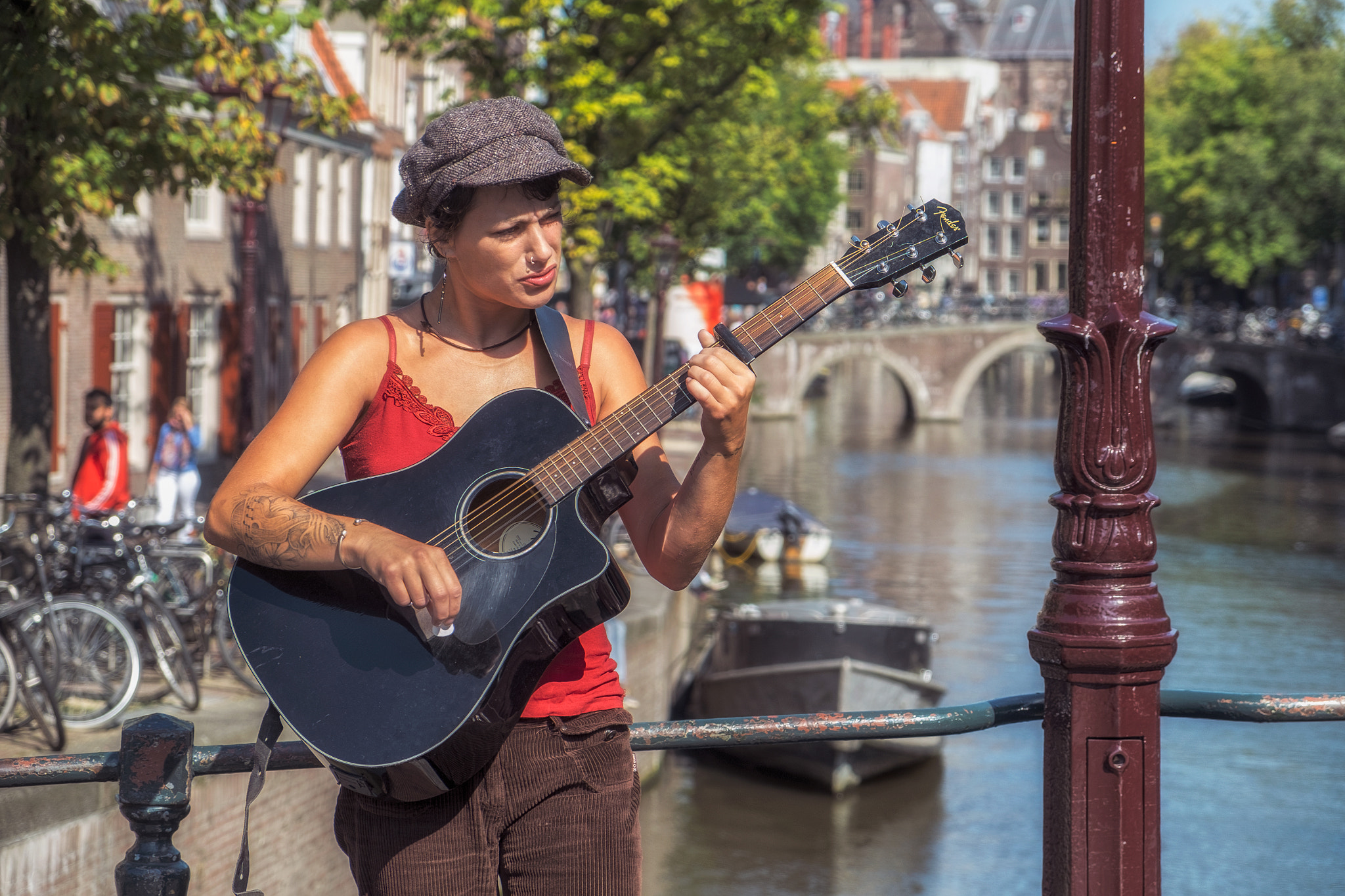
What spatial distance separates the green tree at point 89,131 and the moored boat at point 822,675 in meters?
9.28

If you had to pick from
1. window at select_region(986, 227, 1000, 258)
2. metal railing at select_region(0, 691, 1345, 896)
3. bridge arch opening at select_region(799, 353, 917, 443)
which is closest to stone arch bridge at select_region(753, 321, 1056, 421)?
bridge arch opening at select_region(799, 353, 917, 443)

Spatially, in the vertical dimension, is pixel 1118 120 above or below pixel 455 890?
above

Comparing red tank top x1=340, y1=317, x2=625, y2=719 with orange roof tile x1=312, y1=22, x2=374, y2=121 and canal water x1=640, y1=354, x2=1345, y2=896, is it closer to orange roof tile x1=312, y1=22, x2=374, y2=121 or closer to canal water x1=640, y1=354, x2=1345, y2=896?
canal water x1=640, y1=354, x2=1345, y2=896

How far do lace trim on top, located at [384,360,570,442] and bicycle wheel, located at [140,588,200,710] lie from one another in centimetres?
642

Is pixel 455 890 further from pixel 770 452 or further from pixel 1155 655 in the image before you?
pixel 770 452

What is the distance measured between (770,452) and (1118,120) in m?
37.2

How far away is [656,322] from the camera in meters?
21.3

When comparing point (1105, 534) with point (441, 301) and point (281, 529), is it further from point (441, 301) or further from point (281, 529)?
point (281, 529)

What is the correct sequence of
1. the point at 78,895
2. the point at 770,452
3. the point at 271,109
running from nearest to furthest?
Result: the point at 78,895 → the point at 271,109 → the point at 770,452

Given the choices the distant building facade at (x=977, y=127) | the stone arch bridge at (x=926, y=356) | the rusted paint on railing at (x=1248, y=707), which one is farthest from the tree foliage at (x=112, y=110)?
the distant building facade at (x=977, y=127)

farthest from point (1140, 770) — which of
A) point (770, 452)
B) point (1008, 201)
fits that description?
point (1008, 201)

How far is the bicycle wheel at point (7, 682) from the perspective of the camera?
7.14 meters

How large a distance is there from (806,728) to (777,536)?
78.4 feet

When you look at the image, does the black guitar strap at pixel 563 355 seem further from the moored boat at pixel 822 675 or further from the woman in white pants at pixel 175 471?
the moored boat at pixel 822 675
